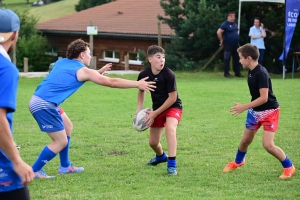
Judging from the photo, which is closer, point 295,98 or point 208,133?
point 208,133

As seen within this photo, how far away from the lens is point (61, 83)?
22.4 ft

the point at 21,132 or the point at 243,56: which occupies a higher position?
the point at 243,56

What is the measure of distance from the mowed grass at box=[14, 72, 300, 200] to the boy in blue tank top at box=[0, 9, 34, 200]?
2.47 m

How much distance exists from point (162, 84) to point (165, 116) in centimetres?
44

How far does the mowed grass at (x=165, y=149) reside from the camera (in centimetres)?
650

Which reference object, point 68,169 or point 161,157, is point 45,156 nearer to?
point 68,169

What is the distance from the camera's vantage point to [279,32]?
22.5 m

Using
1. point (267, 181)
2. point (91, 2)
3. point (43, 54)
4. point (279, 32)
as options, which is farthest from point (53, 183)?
point (91, 2)

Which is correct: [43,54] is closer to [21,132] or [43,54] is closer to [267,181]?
[21,132]

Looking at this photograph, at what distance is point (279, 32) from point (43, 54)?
1571 cm

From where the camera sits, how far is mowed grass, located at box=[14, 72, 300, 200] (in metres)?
6.50

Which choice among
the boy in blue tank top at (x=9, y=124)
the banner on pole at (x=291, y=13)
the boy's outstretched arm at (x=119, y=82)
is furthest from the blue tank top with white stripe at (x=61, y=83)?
the banner on pole at (x=291, y=13)

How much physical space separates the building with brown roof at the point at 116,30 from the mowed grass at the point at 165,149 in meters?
14.1

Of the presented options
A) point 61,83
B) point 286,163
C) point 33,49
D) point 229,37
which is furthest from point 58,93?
point 33,49
